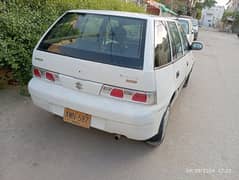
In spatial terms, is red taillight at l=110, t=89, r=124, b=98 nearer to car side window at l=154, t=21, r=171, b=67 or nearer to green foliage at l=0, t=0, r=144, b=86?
car side window at l=154, t=21, r=171, b=67

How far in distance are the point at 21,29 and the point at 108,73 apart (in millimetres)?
2190

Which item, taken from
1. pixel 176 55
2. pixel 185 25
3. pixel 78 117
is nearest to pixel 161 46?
pixel 176 55

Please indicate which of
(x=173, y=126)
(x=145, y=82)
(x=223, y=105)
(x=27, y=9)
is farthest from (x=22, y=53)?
(x=223, y=105)

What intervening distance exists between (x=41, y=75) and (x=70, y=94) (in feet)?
1.71

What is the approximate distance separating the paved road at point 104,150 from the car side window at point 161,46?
1204 millimetres

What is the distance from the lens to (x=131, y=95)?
215cm

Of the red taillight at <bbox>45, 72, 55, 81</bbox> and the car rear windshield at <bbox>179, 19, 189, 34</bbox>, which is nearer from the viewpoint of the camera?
the red taillight at <bbox>45, 72, 55, 81</bbox>

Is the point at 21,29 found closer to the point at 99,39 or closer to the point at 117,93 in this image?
the point at 99,39

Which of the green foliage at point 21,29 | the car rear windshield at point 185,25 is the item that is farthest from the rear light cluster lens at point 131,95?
the car rear windshield at point 185,25

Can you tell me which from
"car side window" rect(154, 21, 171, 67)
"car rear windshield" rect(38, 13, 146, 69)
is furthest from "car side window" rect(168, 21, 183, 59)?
"car rear windshield" rect(38, 13, 146, 69)

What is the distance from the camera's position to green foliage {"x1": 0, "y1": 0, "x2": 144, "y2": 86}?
3.29 meters

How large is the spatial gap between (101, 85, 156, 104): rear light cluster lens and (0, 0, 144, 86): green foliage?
77.8 inches

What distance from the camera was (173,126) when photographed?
3463mm

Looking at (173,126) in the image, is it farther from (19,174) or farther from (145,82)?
(19,174)
